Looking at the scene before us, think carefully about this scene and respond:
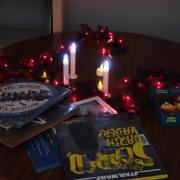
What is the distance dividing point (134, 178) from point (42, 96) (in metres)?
0.40

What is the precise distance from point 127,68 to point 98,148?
479 millimetres

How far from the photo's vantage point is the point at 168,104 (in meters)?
1.16

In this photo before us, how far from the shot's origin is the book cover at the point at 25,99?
1.08 meters

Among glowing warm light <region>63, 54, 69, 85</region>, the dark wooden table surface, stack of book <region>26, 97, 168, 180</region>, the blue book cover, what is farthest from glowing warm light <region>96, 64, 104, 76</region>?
the blue book cover

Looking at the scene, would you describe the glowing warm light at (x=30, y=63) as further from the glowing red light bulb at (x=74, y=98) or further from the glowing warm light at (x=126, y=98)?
the glowing warm light at (x=126, y=98)

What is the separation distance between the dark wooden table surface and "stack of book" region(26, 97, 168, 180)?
0.03 meters

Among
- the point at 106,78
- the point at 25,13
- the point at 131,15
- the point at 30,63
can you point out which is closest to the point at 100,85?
the point at 106,78

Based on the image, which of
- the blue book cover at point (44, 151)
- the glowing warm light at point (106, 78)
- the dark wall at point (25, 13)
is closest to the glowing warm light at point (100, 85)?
the glowing warm light at point (106, 78)

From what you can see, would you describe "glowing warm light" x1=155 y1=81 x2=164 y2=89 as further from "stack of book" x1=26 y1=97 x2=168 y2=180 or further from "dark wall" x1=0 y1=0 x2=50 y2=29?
"dark wall" x1=0 y1=0 x2=50 y2=29

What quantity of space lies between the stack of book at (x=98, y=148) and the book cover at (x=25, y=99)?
0.07m

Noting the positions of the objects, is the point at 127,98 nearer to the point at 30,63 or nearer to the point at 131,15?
the point at 30,63

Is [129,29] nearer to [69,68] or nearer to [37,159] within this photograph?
[69,68]

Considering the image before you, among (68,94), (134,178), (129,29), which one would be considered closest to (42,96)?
(68,94)

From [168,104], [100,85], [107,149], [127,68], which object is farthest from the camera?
[127,68]
